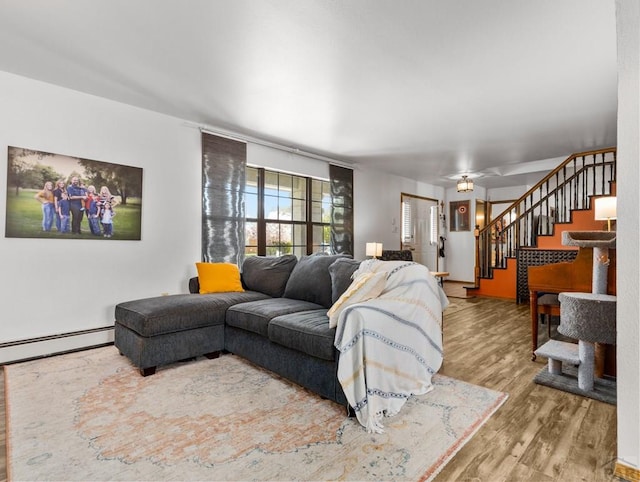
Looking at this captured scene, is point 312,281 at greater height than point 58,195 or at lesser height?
lesser

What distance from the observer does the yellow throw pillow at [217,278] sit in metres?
3.65

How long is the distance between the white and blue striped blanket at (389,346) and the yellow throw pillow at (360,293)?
61mm

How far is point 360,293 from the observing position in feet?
7.56

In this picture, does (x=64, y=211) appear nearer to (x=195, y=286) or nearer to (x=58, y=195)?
(x=58, y=195)

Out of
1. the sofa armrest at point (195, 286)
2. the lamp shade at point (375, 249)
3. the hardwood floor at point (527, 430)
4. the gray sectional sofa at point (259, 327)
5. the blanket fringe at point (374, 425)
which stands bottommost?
the hardwood floor at point (527, 430)

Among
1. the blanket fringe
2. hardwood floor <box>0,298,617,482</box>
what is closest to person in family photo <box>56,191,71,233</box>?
hardwood floor <box>0,298,617,482</box>

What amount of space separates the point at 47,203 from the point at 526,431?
4183 millimetres

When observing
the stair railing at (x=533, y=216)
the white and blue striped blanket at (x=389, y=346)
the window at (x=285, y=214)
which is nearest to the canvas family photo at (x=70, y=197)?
the window at (x=285, y=214)

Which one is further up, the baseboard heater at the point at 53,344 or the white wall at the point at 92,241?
the white wall at the point at 92,241

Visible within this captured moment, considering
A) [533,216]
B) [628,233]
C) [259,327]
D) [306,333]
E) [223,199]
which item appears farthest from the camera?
[533,216]

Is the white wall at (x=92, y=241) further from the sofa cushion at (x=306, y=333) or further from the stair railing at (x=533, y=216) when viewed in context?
the stair railing at (x=533, y=216)

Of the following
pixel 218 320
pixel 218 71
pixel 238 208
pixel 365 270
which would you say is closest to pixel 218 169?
pixel 238 208

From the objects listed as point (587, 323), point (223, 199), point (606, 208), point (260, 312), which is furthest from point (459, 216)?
point (260, 312)

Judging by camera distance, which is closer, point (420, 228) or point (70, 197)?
point (70, 197)
